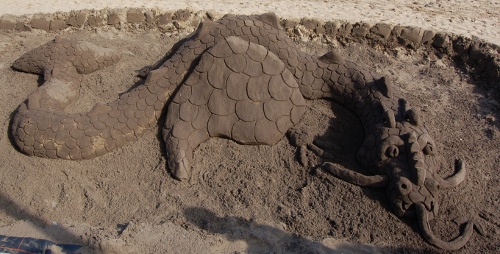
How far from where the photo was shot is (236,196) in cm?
365

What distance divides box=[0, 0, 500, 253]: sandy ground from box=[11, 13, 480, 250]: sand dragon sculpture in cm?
12

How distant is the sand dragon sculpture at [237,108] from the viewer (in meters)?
3.67

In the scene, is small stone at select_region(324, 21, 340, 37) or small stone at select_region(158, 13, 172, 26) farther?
small stone at select_region(158, 13, 172, 26)

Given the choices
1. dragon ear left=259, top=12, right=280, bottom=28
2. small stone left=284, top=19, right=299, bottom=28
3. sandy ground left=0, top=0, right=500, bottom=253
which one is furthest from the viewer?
small stone left=284, top=19, right=299, bottom=28

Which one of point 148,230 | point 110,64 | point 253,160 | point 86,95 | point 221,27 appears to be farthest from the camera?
point 110,64

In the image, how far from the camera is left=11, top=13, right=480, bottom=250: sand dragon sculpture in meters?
3.67

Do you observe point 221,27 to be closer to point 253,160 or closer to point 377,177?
point 253,160

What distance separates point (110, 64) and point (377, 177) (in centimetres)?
329

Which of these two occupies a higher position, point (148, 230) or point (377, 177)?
point (377, 177)

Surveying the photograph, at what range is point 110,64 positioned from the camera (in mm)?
5191

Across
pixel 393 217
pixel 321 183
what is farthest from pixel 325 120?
pixel 393 217

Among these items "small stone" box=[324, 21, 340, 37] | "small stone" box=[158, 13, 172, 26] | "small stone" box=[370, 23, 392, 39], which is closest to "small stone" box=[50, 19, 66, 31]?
"small stone" box=[158, 13, 172, 26]

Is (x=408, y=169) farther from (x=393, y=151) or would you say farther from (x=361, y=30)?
(x=361, y=30)

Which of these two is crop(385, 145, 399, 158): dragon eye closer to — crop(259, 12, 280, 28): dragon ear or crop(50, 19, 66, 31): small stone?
crop(259, 12, 280, 28): dragon ear
